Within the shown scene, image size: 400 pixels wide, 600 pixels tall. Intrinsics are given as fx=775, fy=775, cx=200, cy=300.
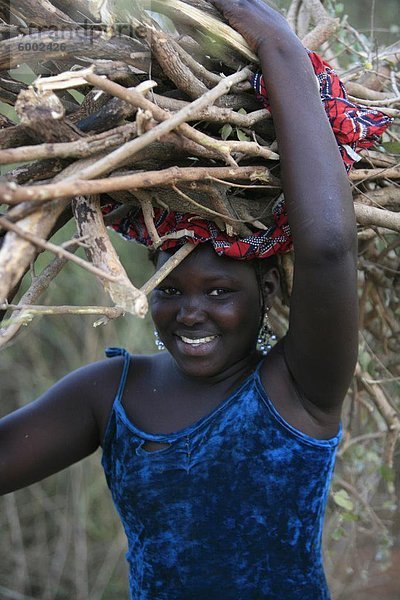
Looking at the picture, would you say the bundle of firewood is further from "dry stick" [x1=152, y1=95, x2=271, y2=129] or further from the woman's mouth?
the woman's mouth

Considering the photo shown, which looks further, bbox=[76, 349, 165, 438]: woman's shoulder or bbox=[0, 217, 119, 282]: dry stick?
bbox=[76, 349, 165, 438]: woman's shoulder

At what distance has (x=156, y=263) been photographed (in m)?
1.75

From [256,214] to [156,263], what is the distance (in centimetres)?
30

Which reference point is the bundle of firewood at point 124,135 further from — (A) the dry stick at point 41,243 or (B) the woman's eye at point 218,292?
(B) the woman's eye at point 218,292

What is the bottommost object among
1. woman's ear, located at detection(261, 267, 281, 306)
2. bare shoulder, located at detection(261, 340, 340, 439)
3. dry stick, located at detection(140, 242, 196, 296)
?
bare shoulder, located at detection(261, 340, 340, 439)

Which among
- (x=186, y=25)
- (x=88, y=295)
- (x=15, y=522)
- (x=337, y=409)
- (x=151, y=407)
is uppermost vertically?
(x=186, y=25)

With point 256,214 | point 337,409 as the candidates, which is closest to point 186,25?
point 256,214

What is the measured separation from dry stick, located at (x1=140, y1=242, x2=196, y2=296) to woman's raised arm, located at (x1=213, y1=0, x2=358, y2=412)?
9.4 inches

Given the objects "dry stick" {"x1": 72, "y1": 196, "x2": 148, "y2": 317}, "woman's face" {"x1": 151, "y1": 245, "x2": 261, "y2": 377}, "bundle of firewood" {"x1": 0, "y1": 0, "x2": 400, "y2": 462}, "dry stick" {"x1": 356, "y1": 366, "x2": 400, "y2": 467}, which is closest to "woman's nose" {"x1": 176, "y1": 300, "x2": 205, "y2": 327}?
"woman's face" {"x1": 151, "y1": 245, "x2": 261, "y2": 377}

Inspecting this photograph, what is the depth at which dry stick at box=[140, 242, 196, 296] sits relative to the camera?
1474mm

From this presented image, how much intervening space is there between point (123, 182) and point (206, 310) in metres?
0.52

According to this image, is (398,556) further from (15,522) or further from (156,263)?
(156,263)

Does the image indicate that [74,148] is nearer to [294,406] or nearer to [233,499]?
[294,406]

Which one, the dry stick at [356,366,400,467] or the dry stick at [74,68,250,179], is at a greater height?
the dry stick at [74,68,250,179]
